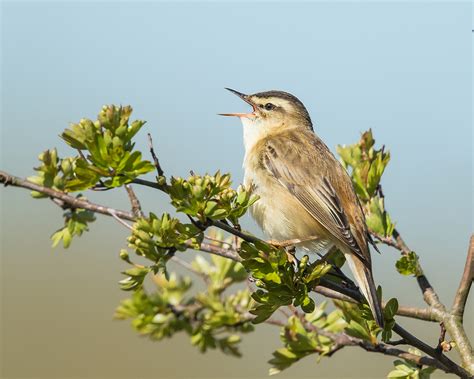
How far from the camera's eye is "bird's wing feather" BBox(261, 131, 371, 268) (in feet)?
13.4

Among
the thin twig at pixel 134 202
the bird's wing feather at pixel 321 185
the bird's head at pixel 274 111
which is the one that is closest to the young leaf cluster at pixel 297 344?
the bird's wing feather at pixel 321 185

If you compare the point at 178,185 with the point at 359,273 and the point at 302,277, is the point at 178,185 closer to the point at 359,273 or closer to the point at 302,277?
the point at 302,277

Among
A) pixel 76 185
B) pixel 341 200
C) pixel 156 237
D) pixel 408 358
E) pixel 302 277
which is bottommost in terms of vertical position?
pixel 408 358

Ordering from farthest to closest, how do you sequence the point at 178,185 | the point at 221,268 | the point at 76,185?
1. the point at 221,268
2. the point at 76,185
3. the point at 178,185

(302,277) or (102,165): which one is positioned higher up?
(102,165)

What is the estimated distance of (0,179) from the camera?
2.59 meters

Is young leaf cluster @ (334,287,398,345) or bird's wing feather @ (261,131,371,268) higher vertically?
bird's wing feather @ (261,131,371,268)

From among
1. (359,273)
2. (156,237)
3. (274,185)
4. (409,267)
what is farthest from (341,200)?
(156,237)

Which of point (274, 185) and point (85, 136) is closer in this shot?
point (85, 136)

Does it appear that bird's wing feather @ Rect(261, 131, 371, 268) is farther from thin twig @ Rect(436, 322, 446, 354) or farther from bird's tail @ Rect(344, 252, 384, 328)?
thin twig @ Rect(436, 322, 446, 354)

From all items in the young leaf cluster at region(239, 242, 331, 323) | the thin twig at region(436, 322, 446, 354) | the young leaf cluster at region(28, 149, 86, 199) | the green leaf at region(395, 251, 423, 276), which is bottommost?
the thin twig at region(436, 322, 446, 354)

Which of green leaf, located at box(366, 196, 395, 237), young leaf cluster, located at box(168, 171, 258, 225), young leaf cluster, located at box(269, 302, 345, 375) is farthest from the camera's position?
green leaf, located at box(366, 196, 395, 237)

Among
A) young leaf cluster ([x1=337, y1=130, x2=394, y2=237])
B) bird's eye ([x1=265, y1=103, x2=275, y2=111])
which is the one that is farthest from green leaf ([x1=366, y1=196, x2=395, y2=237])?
bird's eye ([x1=265, y1=103, x2=275, y2=111])

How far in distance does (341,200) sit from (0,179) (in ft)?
8.38
